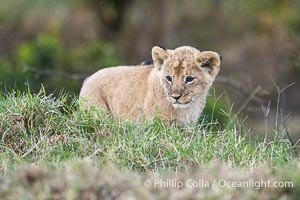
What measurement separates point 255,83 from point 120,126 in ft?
44.7

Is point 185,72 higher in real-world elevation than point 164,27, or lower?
higher

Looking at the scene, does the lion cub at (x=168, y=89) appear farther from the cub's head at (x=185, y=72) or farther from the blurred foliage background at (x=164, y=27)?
the blurred foliage background at (x=164, y=27)

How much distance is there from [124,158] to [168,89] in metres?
1.49

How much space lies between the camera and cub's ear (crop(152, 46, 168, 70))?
970 centimetres

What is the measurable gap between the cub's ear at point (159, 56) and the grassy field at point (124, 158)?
77 cm

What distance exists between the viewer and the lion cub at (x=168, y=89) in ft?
31.2

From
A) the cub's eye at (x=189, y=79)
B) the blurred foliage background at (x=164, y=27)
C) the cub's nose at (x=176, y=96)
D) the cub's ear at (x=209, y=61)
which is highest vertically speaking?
the cub's ear at (x=209, y=61)

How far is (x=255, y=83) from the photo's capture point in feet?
72.9

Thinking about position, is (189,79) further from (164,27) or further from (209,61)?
(164,27)

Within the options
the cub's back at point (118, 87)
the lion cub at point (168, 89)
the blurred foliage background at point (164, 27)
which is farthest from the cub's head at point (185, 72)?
the blurred foliage background at point (164, 27)

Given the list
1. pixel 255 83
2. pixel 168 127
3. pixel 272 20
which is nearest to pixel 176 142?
pixel 168 127

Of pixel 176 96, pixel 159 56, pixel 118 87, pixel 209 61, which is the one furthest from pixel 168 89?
pixel 118 87

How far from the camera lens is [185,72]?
9508 millimetres

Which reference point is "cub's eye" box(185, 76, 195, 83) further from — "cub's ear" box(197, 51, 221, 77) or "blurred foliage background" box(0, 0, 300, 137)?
"blurred foliage background" box(0, 0, 300, 137)
